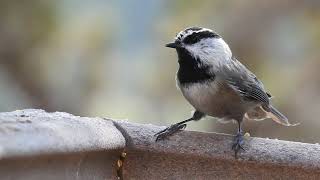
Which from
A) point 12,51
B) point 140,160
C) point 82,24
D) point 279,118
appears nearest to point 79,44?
point 82,24

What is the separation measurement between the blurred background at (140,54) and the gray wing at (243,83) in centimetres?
163

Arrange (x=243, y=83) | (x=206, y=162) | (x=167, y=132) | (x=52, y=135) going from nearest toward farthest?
1. (x=52, y=135)
2. (x=206, y=162)
3. (x=167, y=132)
4. (x=243, y=83)

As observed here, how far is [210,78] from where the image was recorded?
105 inches

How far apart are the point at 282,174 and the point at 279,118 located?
1057 mm

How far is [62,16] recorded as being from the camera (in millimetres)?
4652

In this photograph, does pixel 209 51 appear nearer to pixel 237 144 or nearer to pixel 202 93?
pixel 202 93

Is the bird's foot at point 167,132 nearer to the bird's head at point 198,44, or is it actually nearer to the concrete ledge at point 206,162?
the concrete ledge at point 206,162

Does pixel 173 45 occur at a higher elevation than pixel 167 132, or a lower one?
higher

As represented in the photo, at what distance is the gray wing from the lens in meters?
2.72

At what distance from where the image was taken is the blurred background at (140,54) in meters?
4.55

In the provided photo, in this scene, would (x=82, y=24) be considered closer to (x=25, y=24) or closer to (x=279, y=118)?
(x=25, y=24)

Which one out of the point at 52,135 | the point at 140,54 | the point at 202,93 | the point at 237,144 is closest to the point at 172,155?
the point at 237,144

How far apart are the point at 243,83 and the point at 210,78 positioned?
6.9 inches

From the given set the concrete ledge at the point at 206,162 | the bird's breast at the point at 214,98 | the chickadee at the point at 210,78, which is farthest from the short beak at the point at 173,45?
the concrete ledge at the point at 206,162
